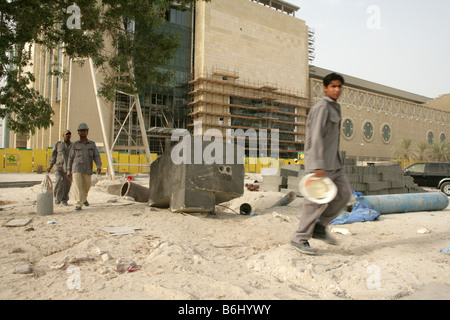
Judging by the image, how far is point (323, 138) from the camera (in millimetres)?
3166

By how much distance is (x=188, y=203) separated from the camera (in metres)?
5.34

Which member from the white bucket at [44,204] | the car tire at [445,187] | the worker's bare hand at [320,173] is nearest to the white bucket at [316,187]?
the worker's bare hand at [320,173]

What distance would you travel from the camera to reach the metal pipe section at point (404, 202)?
7105mm

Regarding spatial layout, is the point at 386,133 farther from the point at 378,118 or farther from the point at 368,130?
the point at 368,130

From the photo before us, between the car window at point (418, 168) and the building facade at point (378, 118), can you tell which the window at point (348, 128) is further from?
the car window at point (418, 168)

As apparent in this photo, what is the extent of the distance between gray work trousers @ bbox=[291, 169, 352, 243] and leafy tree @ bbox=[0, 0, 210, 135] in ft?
19.4

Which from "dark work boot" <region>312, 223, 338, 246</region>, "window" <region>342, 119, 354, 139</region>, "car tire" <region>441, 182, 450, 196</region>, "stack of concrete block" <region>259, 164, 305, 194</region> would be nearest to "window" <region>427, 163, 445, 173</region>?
"car tire" <region>441, 182, 450, 196</region>

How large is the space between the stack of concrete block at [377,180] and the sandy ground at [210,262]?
597cm

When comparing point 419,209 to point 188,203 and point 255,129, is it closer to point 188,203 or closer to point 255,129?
point 188,203

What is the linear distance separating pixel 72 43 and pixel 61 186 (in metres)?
3.40

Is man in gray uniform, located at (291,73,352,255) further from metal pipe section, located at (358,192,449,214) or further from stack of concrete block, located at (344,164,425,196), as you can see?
stack of concrete block, located at (344,164,425,196)

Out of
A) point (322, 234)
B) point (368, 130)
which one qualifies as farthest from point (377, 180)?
point (368, 130)
